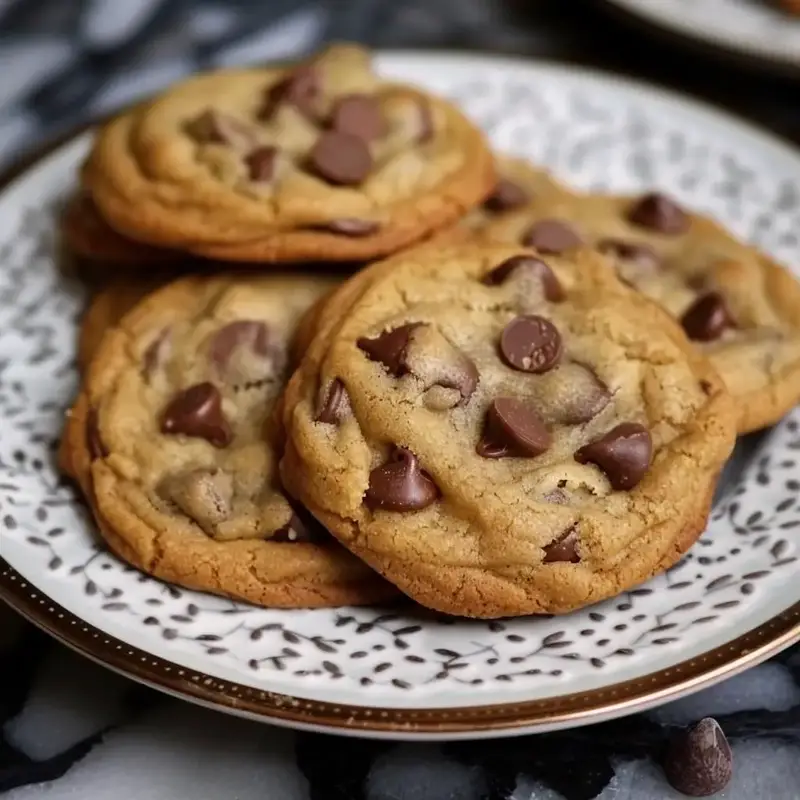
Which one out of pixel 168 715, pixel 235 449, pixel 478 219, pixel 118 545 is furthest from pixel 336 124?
pixel 168 715

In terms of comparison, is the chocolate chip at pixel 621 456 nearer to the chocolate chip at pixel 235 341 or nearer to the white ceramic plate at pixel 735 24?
the chocolate chip at pixel 235 341

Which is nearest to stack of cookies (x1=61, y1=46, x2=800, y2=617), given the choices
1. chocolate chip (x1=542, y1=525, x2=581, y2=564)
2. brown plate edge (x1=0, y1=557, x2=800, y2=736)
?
chocolate chip (x1=542, y1=525, x2=581, y2=564)

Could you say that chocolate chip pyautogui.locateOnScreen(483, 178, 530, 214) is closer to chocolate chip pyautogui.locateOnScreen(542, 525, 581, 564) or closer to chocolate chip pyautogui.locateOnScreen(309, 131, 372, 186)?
chocolate chip pyautogui.locateOnScreen(309, 131, 372, 186)

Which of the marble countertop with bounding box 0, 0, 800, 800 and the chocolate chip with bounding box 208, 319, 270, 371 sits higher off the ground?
the chocolate chip with bounding box 208, 319, 270, 371

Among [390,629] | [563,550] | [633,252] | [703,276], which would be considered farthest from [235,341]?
[703,276]

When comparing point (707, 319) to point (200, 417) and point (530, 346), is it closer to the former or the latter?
point (530, 346)

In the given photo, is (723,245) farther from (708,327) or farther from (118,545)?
(118,545)
